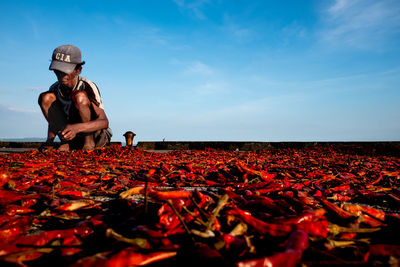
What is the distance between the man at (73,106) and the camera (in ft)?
18.3

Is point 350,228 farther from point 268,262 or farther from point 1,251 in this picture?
point 1,251

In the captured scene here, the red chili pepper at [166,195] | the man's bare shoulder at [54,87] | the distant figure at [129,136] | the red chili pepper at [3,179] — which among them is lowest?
the red chili pepper at [3,179]

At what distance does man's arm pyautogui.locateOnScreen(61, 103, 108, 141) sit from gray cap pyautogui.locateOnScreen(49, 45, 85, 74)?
103 cm

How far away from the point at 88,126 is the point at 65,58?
66.0 inches

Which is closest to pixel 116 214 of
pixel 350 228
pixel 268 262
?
pixel 268 262

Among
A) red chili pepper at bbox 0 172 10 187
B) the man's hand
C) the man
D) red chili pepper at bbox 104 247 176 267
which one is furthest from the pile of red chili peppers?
the man

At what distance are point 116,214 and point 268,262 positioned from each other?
860mm

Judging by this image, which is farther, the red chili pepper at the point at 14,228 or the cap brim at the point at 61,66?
the cap brim at the point at 61,66

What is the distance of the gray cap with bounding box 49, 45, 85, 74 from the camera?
17.9 feet

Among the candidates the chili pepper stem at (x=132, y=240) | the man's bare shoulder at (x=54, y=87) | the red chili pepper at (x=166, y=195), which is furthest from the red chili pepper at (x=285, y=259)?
the man's bare shoulder at (x=54, y=87)

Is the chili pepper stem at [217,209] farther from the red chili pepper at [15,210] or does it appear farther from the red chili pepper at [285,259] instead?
the red chili pepper at [15,210]

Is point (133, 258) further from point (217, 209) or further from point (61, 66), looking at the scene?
point (61, 66)

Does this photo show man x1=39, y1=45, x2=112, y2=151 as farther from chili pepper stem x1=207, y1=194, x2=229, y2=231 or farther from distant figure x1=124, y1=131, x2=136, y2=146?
chili pepper stem x1=207, y1=194, x2=229, y2=231

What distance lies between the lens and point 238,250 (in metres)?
0.90
